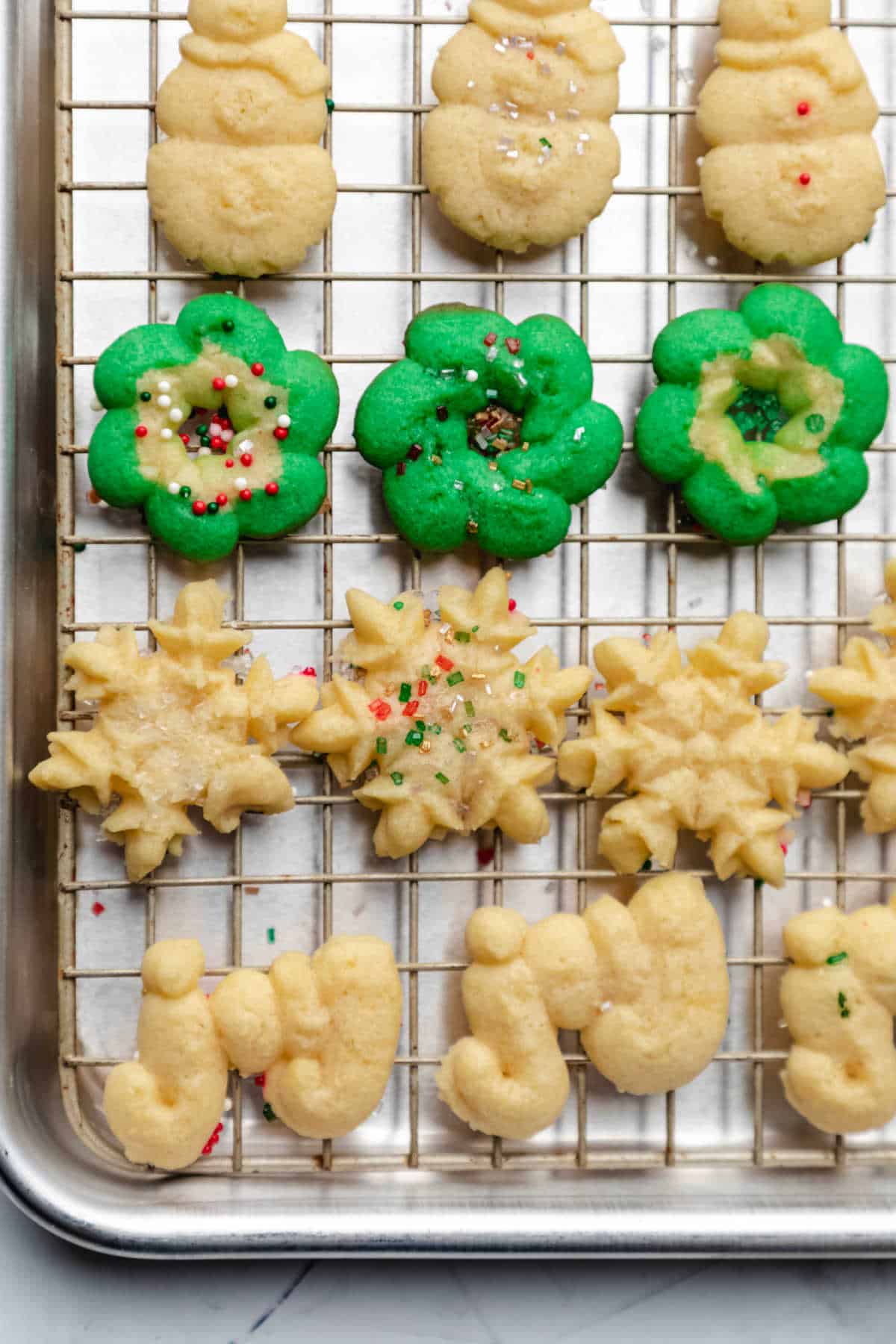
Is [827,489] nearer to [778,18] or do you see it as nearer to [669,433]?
[669,433]

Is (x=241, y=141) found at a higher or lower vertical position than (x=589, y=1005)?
higher

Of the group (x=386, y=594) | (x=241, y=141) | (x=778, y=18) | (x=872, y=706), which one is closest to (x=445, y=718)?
(x=386, y=594)

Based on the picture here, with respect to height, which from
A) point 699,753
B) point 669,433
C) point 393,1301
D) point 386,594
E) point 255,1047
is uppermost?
point 669,433

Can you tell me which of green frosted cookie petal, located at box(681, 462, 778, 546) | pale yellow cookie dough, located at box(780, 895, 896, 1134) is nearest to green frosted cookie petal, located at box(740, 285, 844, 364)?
green frosted cookie petal, located at box(681, 462, 778, 546)

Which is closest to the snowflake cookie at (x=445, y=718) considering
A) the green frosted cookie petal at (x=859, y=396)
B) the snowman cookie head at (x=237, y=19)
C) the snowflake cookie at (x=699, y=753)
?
the snowflake cookie at (x=699, y=753)

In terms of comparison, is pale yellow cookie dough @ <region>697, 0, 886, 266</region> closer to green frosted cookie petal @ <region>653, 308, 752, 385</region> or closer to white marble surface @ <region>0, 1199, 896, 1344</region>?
green frosted cookie petal @ <region>653, 308, 752, 385</region>

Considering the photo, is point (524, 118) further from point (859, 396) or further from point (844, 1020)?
point (844, 1020)
